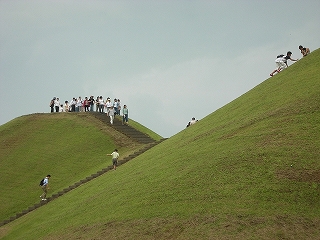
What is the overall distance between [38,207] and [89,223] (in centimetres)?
1395

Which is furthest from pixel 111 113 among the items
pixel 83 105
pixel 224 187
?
pixel 224 187

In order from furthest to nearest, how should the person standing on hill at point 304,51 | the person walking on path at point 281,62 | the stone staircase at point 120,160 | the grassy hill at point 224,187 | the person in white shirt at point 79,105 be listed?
1. the person in white shirt at point 79,105
2. the person standing on hill at point 304,51
3. the person walking on path at point 281,62
4. the stone staircase at point 120,160
5. the grassy hill at point 224,187

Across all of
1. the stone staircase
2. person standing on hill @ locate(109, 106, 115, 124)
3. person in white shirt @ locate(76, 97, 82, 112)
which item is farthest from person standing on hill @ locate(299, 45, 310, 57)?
person in white shirt @ locate(76, 97, 82, 112)

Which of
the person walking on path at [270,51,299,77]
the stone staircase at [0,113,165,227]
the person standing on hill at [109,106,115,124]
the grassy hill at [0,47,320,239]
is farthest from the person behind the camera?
the person standing on hill at [109,106,115,124]

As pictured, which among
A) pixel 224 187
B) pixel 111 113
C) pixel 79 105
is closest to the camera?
pixel 224 187

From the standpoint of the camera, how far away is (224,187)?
77.8 ft

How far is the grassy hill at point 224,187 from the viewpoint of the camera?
2102 cm

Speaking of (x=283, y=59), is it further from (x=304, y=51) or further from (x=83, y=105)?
(x=83, y=105)

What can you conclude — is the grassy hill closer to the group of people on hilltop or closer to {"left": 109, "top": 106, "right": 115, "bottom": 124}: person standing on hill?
the group of people on hilltop

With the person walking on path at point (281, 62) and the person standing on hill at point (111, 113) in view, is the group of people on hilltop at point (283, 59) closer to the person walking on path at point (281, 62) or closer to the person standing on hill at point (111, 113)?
the person walking on path at point (281, 62)

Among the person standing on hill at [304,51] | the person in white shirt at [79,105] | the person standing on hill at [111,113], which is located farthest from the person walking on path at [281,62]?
the person in white shirt at [79,105]

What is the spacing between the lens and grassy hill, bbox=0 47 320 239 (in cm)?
2102

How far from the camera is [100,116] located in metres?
58.6

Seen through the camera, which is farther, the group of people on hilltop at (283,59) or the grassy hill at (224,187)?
the group of people on hilltop at (283,59)
